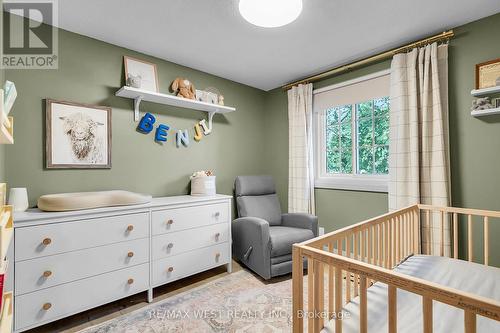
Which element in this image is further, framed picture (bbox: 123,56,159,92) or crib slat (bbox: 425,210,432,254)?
framed picture (bbox: 123,56,159,92)

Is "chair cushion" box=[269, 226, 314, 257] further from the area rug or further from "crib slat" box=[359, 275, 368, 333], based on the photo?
"crib slat" box=[359, 275, 368, 333]

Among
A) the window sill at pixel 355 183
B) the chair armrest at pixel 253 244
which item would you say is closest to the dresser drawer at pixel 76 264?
the chair armrest at pixel 253 244

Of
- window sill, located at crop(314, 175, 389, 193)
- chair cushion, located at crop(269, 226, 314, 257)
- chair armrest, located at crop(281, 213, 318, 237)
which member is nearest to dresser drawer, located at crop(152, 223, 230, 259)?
chair cushion, located at crop(269, 226, 314, 257)

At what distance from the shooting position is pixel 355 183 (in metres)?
2.66

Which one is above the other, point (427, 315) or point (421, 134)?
point (421, 134)

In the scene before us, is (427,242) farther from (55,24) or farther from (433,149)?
(55,24)

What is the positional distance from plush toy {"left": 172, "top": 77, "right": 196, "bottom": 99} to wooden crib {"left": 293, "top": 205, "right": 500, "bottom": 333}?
206 centimetres

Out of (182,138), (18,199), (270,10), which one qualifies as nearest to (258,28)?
(270,10)

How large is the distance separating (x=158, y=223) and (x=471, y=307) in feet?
6.29

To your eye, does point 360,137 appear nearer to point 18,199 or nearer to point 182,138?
point 182,138

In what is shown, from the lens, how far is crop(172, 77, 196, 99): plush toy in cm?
255

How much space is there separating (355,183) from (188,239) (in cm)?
185

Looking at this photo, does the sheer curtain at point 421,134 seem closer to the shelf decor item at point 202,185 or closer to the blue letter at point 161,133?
the shelf decor item at point 202,185

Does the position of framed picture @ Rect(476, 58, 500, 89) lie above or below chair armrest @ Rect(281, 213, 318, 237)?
above
